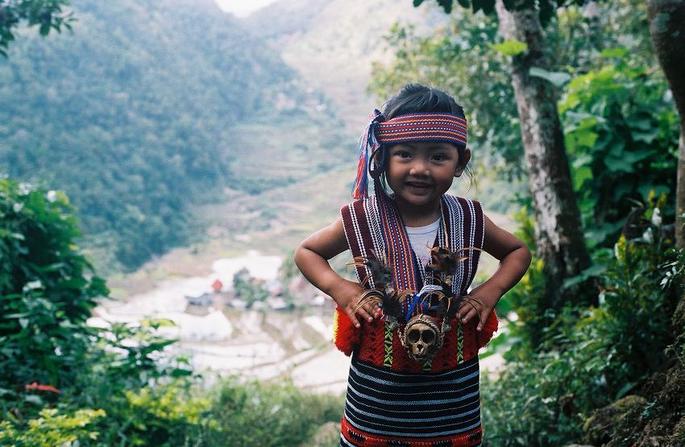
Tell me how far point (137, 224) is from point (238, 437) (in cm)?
1261

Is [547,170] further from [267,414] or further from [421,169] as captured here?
[421,169]

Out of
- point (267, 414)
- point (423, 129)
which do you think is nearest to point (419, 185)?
point (423, 129)

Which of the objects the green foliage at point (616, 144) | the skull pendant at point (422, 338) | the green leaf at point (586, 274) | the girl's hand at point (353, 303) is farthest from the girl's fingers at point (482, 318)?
the green foliage at point (616, 144)

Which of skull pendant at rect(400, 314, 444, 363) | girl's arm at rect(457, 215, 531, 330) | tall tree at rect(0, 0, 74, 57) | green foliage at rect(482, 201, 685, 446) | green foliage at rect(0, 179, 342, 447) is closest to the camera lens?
skull pendant at rect(400, 314, 444, 363)

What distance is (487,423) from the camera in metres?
3.19

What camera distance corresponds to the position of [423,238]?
1952 mm

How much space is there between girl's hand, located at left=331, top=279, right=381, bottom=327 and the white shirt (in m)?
0.20

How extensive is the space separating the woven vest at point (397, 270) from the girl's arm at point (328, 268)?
0.13 feet

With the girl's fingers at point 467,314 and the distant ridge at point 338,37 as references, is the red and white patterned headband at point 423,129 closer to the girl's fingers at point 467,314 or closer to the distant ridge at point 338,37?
the girl's fingers at point 467,314

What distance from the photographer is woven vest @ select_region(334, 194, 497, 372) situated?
73.6 inches

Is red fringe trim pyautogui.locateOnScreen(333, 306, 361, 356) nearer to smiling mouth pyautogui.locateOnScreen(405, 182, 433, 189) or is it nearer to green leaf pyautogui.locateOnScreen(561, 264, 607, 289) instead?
smiling mouth pyautogui.locateOnScreen(405, 182, 433, 189)

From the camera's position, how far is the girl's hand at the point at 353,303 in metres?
1.79

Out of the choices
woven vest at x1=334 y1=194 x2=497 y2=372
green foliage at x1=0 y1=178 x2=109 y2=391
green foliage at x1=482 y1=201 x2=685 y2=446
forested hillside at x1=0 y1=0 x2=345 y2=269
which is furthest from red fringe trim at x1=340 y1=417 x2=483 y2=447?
forested hillside at x1=0 y1=0 x2=345 y2=269

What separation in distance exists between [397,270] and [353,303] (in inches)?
6.4
